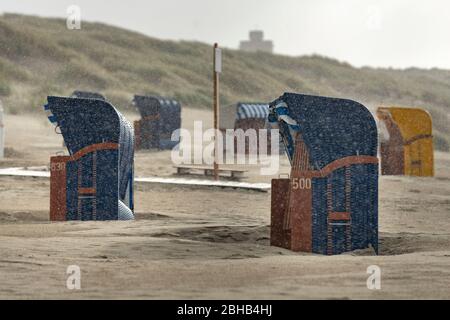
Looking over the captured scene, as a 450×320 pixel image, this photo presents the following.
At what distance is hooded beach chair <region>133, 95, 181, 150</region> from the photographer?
34.2 meters

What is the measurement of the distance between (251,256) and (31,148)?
79.0 feet

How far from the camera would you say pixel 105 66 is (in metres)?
77.9

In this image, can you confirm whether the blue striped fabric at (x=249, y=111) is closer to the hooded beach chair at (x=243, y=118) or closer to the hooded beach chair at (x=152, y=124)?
the hooded beach chair at (x=243, y=118)

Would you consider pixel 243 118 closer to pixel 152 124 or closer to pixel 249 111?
pixel 249 111

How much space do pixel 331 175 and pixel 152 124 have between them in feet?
81.2

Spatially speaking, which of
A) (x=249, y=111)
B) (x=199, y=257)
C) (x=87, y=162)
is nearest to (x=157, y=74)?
(x=249, y=111)

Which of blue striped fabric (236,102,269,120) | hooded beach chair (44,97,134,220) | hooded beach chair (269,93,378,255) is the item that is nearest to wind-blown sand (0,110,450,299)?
hooded beach chair (269,93,378,255)

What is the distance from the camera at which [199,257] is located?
8.96m

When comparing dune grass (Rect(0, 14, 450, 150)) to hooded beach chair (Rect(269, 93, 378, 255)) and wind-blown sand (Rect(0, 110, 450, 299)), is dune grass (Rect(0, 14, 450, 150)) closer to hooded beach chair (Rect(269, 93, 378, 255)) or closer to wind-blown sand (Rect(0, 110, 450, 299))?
wind-blown sand (Rect(0, 110, 450, 299))

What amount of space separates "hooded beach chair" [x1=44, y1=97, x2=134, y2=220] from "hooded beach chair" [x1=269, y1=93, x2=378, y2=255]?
333 centimetres
